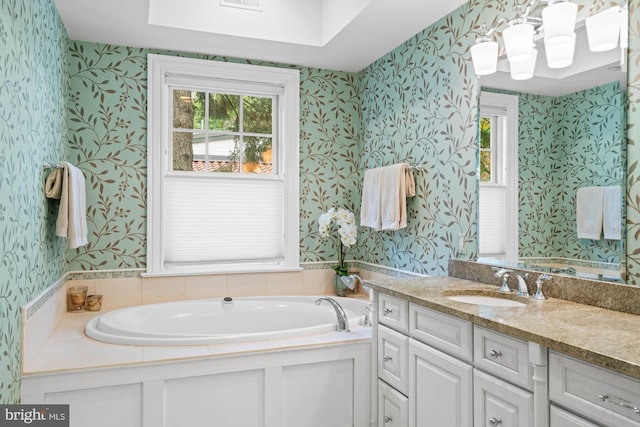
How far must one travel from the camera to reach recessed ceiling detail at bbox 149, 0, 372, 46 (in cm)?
285

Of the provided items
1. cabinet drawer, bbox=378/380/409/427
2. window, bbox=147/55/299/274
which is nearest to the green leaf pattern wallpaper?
window, bbox=147/55/299/274

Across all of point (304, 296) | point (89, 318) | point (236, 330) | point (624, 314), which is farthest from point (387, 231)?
point (89, 318)

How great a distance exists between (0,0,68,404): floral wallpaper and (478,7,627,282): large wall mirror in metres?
2.11

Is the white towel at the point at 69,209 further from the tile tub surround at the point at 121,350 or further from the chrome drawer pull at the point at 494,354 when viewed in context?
the chrome drawer pull at the point at 494,354

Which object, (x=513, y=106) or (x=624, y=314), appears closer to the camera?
(x=624, y=314)

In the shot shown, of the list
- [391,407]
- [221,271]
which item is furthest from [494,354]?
[221,271]

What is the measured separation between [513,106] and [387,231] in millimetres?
1378

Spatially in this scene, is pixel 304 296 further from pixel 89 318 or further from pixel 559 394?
pixel 559 394

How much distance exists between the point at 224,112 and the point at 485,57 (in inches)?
77.6

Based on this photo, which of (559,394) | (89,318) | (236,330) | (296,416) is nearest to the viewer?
(559,394)

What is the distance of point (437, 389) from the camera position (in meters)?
1.86

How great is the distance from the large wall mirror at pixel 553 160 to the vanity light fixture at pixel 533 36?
1.6 inches

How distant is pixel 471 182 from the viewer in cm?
249

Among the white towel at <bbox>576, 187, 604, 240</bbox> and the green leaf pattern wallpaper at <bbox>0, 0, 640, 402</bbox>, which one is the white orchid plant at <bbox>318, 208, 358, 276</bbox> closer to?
the green leaf pattern wallpaper at <bbox>0, 0, 640, 402</bbox>
